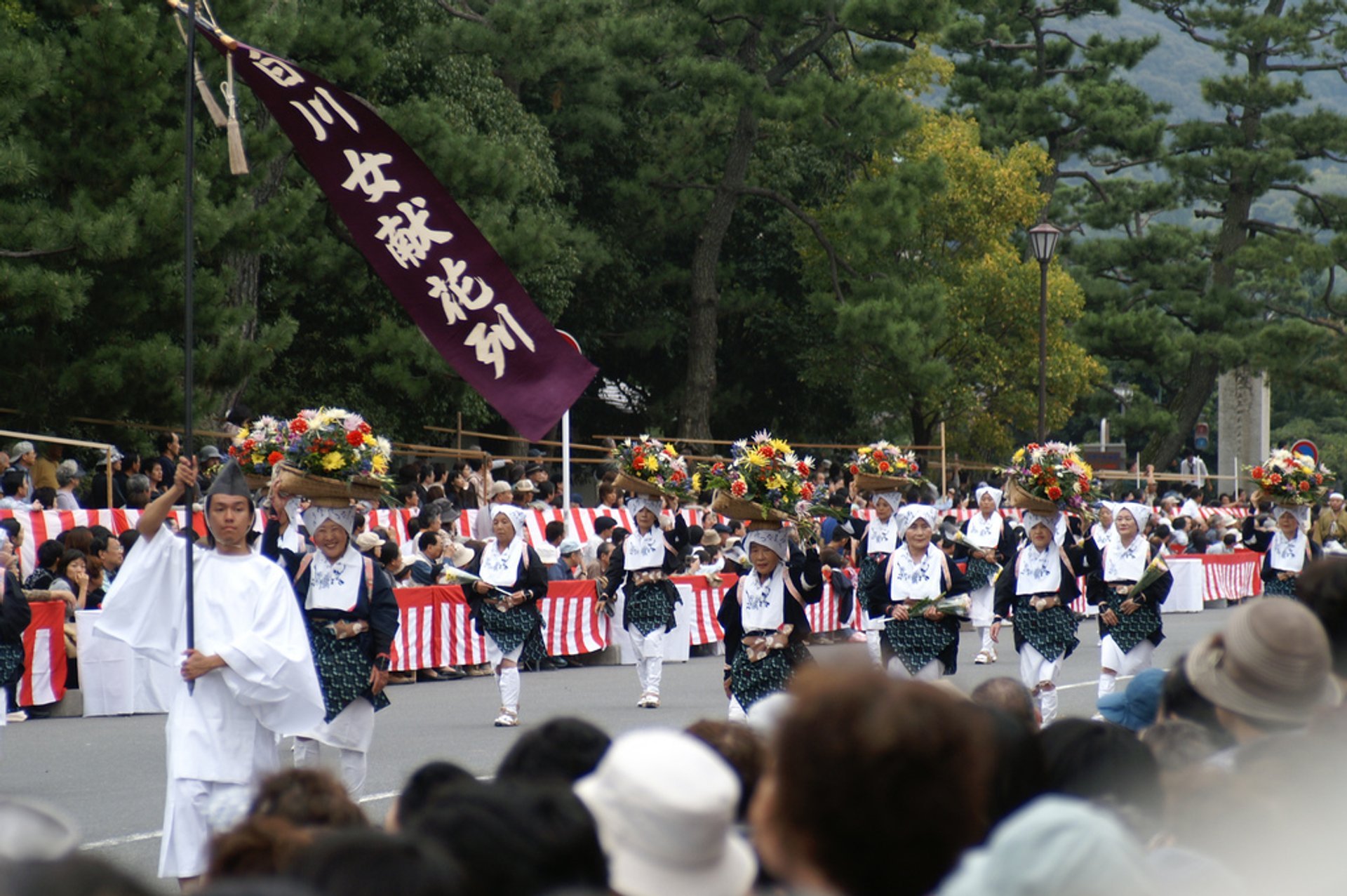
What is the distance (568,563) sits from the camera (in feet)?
61.2

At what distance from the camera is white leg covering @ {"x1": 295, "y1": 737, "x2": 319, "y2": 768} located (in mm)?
9086

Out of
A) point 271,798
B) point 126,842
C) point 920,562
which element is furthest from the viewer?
point 920,562

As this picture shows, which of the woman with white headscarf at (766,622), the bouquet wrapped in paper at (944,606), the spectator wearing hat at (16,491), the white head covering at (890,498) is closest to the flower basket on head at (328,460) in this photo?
the woman with white headscarf at (766,622)

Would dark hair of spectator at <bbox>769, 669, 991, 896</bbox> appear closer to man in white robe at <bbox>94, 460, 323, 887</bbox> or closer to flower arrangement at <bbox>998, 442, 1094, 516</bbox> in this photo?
man in white robe at <bbox>94, 460, 323, 887</bbox>

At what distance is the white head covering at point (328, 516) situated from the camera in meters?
9.52

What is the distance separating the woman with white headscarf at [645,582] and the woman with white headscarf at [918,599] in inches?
110

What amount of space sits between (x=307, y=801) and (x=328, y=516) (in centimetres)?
612

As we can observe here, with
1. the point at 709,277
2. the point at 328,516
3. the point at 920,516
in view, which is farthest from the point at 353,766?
the point at 709,277

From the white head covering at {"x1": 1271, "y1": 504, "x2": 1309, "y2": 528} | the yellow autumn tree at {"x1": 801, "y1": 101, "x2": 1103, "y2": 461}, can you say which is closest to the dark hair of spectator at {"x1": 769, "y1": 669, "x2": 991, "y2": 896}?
the white head covering at {"x1": 1271, "y1": 504, "x2": 1309, "y2": 528}

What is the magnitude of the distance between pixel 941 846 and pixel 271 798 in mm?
1640

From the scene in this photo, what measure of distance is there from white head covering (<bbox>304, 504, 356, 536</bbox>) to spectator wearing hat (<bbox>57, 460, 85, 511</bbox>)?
618 cm

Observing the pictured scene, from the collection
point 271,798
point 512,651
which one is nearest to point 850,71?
point 512,651

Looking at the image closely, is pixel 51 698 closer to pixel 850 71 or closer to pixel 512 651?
pixel 512 651

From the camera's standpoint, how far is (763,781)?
2.75 m
